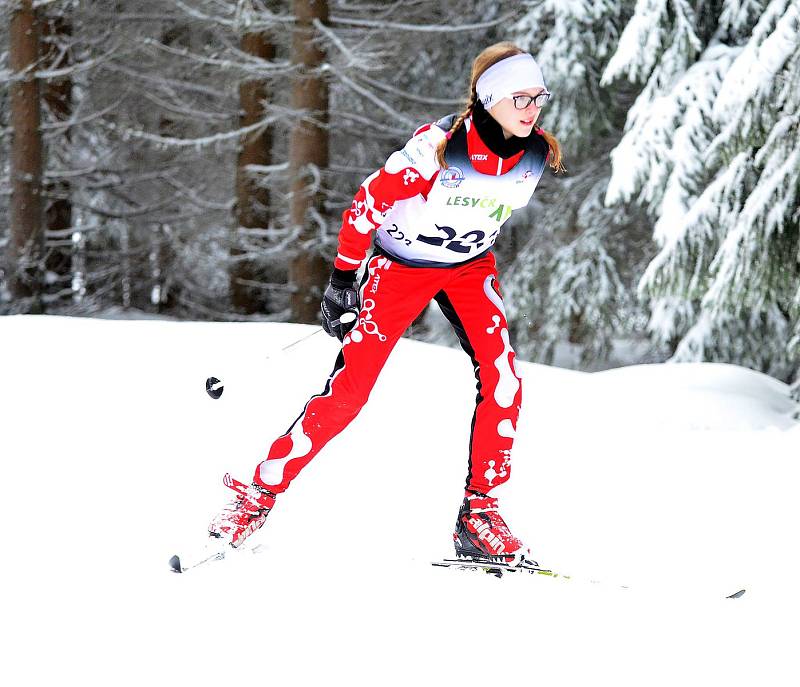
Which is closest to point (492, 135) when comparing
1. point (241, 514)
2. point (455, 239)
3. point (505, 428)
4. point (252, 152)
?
point (455, 239)

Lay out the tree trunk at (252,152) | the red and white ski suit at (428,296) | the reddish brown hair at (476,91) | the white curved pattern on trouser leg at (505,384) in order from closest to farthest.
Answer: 1. the reddish brown hair at (476,91)
2. the red and white ski suit at (428,296)
3. the white curved pattern on trouser leg at (505,384)
4. the tree trunk at (252,152)

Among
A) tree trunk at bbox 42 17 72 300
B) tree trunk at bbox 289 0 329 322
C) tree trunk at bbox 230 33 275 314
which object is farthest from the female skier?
tree trunk at bbox 42 17 72 300

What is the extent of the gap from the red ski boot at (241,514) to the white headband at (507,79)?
1.73 meters

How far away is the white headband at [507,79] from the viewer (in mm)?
3215

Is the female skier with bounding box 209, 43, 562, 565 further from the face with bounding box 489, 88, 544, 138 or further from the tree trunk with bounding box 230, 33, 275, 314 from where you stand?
the tree trunk with bounding box 230, 33, 275, 314

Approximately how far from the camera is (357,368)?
3.43 metres

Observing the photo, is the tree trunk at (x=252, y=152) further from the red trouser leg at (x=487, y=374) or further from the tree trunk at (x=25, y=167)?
the red trouser leg at (x=487, y=374)

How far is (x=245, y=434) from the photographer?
5031 millimetres

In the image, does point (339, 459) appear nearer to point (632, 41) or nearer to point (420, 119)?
point (632, 41)

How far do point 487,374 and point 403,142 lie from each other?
1159 centimetres

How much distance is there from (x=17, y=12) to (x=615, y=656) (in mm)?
12644

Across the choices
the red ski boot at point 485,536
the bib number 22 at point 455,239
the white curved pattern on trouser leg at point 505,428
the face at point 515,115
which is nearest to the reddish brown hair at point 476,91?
the face at point 515,115

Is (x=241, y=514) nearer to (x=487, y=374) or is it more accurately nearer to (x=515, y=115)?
(x=487, y=374)

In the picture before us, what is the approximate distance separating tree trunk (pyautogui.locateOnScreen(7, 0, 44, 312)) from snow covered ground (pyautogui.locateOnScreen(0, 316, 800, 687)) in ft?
23.0
